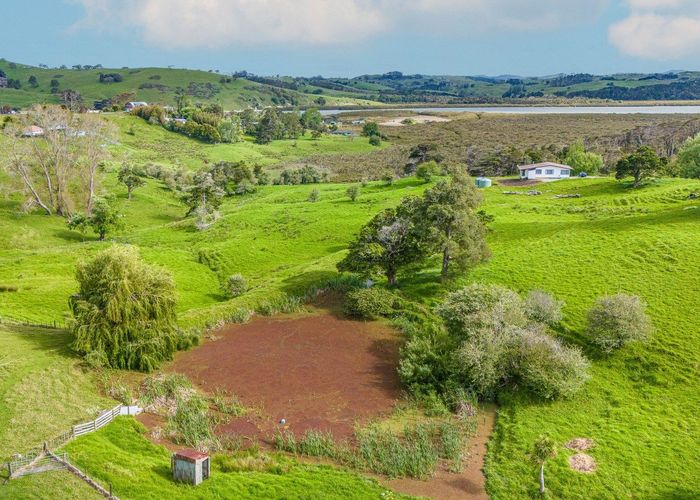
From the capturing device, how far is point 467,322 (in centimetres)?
3903

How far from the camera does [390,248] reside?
170ft

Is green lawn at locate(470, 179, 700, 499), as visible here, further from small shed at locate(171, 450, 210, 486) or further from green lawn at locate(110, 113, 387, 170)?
green lawn at locate(110, 113, 387, 170)

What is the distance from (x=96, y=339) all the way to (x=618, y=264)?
4440 cm

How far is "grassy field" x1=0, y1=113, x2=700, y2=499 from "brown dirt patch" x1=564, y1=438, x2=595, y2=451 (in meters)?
0.44

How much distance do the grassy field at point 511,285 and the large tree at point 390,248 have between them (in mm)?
2688

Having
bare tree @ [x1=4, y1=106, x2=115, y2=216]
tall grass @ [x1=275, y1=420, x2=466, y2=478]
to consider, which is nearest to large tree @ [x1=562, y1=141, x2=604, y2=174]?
bare tree @ [x1=4, y1=106, x2=115, y2=216]

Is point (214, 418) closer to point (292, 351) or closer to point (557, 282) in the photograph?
point (292, 351)

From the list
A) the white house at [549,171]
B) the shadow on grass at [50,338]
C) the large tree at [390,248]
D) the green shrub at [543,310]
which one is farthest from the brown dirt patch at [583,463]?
the white house at [549,171]

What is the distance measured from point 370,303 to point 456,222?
1053 cm

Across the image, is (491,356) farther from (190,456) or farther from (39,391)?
(39,391)

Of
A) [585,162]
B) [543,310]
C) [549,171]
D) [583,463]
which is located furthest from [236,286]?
[585,162]

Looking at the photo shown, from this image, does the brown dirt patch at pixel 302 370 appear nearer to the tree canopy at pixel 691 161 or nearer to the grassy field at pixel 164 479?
the grassy field at pixel 164 479

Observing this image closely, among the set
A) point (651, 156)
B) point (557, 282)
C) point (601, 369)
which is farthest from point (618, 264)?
point (651, 156)

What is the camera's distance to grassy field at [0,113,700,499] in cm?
2825
